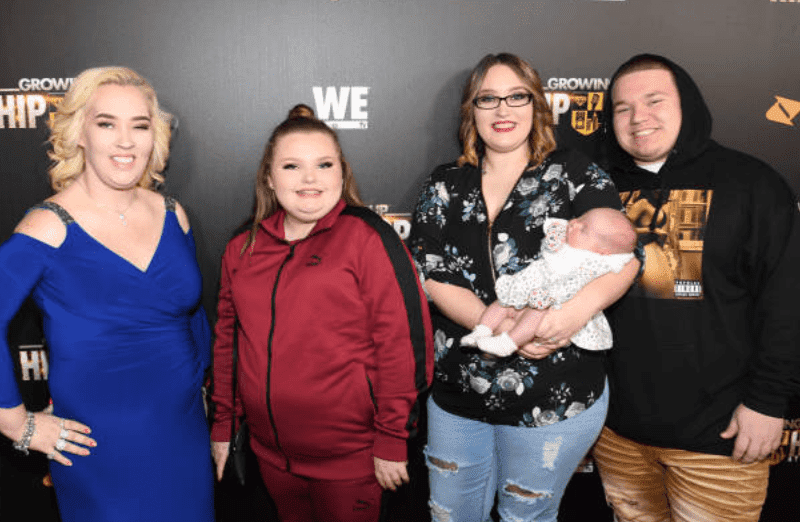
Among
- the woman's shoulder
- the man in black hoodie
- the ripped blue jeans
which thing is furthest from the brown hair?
the woman's shoulder

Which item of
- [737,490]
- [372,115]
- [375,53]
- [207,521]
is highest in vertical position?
[375,53]

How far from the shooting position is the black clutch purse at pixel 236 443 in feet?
5.08

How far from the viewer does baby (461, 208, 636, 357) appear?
1.36 m

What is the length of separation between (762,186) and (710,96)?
76 cm

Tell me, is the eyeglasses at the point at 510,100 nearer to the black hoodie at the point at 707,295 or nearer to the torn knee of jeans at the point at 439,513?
the black hoodie at the point at 707,295

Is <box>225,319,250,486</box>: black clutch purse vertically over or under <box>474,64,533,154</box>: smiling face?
under

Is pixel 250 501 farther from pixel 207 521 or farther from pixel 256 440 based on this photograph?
pixel 256 440

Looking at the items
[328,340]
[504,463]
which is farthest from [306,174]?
[504,463]

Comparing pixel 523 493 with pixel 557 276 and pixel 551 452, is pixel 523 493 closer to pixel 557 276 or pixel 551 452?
pixel 551 452

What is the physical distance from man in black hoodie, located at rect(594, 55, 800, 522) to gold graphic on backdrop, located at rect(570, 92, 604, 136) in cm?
43

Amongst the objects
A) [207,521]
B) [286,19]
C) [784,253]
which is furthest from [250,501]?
[784,253]

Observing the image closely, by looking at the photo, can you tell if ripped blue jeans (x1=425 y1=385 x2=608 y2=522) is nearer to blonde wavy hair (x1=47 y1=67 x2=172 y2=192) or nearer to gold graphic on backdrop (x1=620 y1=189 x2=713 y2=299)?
gold graphic on backdrop (x1=620 y1=189 x2=713 y2=299)

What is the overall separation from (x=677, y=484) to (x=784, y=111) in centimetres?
152

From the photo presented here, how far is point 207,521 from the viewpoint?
1.59m
